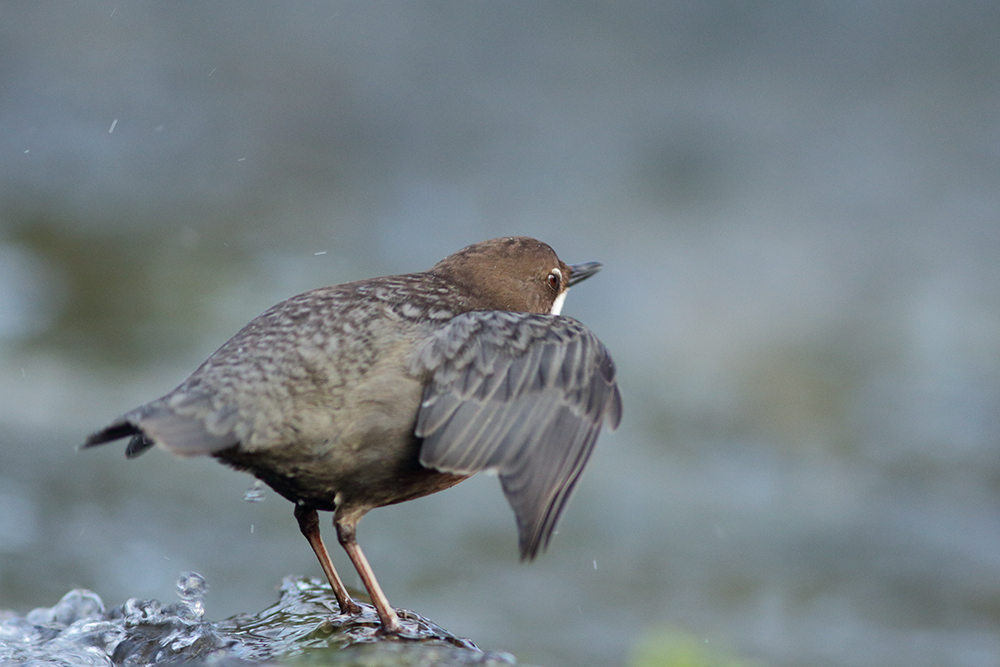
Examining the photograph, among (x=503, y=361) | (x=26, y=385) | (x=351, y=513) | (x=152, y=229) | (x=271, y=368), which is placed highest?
(x=152, y=229)

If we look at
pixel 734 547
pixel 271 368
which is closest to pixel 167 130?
pixel 734 547

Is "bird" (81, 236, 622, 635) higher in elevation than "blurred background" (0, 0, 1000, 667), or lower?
lower

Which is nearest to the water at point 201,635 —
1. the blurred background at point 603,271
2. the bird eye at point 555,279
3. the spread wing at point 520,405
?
the spread wing at point 520,405

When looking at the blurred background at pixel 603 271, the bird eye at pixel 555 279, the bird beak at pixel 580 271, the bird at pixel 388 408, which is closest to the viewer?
the bird at pixel 388 408

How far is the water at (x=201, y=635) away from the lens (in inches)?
112

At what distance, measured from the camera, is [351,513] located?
9.98 ft

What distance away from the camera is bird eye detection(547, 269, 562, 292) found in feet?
13.4

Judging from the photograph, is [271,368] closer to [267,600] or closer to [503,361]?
[503,361]

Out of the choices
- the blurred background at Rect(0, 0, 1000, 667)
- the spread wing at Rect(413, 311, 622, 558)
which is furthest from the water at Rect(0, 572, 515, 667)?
the blurred background at Rect(0, 0, 1000, 667)

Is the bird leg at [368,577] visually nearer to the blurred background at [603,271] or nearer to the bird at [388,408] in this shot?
the bird at [388,408]

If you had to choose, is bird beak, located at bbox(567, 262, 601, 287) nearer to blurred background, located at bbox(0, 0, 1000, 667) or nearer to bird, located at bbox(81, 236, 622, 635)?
bird, located at bbox(81, 236, 622, 635)

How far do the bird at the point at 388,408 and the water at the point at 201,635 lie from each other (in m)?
0.14

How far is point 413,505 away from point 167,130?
17.2 feet

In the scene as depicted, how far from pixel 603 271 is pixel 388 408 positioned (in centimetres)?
656
